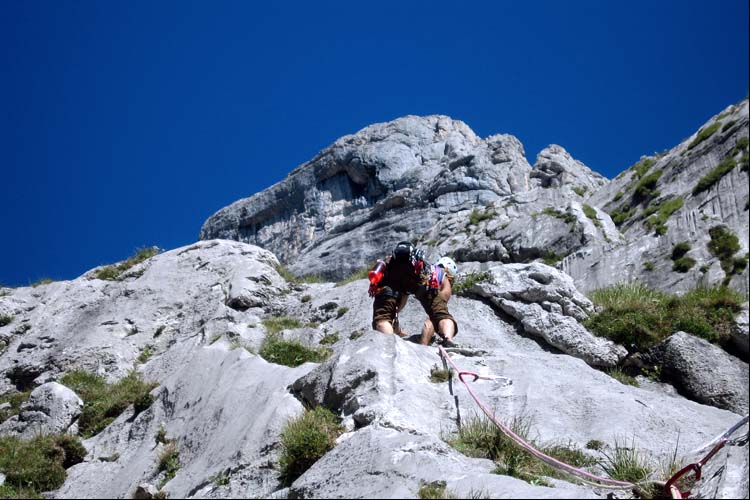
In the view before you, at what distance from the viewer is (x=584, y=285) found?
1969 centimetres

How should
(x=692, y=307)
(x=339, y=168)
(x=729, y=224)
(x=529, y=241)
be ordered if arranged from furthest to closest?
(x=339, y=168)
(x=529, y=241)
(x=729, y=224)
(x=692, y=307)

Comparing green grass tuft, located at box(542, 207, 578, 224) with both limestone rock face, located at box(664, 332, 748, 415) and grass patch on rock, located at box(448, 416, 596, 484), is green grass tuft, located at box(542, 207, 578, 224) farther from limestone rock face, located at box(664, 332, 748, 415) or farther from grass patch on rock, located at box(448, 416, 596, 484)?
grass patch on rock, located at box(448, 416, 596, 484)

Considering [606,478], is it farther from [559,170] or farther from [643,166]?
[559,170]

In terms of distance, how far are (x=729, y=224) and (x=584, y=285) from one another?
440 cm

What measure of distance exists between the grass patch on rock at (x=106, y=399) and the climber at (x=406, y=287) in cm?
477

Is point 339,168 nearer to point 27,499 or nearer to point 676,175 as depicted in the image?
point 676,175

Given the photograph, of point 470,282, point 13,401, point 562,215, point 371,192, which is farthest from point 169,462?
point 371,192

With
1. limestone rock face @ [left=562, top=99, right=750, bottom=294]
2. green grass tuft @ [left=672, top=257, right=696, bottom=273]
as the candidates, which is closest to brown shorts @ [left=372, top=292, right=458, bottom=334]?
limestone rock face @ [left=562, top=99, right=750, bottom=294]

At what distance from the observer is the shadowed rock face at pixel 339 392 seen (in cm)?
765

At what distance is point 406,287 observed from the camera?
14.0 m

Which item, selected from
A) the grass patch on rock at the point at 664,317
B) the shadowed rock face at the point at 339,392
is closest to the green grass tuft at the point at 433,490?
the shadowed rock face at the point at 339,392

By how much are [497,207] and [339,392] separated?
21141mm

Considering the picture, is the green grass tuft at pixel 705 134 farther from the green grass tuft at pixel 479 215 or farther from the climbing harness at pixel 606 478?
A: the climbing harness at pixel 606 478

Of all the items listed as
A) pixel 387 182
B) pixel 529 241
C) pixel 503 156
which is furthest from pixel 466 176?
pixel 529 241
